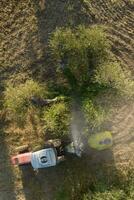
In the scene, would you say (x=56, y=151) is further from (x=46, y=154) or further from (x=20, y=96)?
(x=20, y=96)

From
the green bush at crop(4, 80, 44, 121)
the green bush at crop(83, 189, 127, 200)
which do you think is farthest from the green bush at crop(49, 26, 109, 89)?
the green bush at crop(83, 189, 127, 200)

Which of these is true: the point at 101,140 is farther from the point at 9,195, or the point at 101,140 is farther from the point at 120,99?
the point at 9,195

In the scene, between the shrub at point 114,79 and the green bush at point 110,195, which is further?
the shrub at point 114,79

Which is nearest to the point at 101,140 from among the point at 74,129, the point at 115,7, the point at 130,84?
the point at 74,129

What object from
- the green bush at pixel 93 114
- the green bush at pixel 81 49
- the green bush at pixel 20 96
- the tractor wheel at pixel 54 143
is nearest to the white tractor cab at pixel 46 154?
the tractor wheel at pixel 54 143

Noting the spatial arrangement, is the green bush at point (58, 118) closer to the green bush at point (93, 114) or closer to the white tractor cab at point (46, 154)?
the white tractor cab at point (46, 154)

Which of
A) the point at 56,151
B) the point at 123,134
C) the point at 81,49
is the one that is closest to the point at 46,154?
the point at 56,151

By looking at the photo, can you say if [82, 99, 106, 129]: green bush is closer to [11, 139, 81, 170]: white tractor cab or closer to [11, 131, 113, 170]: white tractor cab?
[11, 131, 113, 170]: white tractor cab
